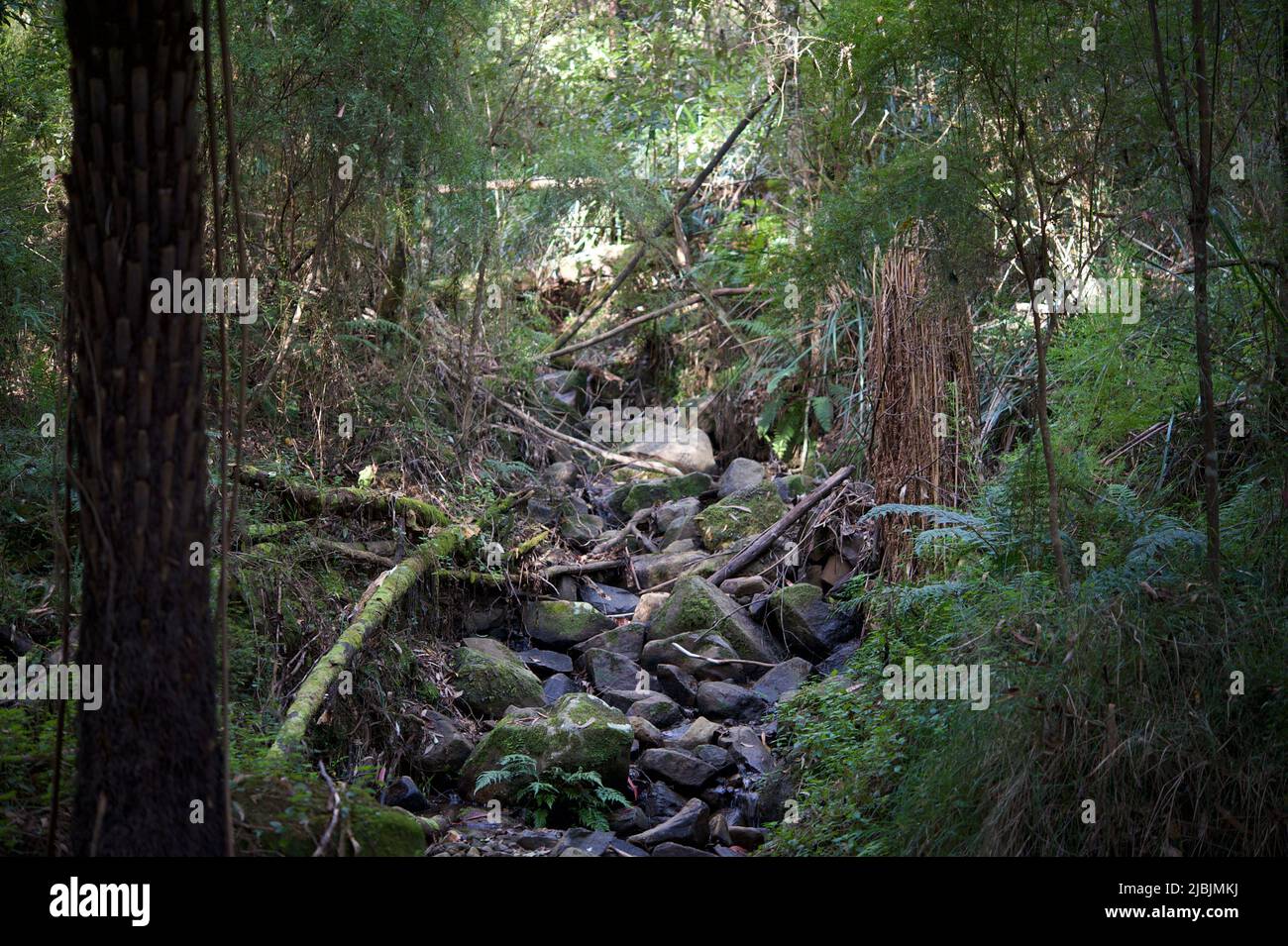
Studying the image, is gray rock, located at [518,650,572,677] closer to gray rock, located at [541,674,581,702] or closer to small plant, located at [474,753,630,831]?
gray rock, located at [541,674,581,702]

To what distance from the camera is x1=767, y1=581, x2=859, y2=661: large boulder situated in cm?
803

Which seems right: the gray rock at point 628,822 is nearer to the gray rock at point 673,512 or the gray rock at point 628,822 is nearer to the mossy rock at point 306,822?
the mossy rock at point 306,822

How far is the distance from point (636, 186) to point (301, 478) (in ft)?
18.1

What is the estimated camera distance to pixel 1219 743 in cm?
387

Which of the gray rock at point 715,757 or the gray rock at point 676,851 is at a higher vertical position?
the gray rock at point 715,757

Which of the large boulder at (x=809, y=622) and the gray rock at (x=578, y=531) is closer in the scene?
the large boulder at (x=809, y=622)

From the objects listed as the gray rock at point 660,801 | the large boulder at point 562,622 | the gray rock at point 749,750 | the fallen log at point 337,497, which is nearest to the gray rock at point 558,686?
the large boulder at point 562,622

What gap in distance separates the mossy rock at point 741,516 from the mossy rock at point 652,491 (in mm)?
844

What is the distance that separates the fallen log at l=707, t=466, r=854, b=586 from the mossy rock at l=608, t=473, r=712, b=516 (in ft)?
5.86

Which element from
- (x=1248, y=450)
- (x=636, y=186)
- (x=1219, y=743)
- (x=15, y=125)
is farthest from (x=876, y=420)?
(x=15, y=125)

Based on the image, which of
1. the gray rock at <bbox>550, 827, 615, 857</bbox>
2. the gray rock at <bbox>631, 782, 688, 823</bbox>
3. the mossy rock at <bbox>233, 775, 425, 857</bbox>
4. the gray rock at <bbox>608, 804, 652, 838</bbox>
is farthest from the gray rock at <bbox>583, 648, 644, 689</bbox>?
the mossy rock at <bbox>233, 775, 425, 857</bbox>

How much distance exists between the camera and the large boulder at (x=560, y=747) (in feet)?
19.9

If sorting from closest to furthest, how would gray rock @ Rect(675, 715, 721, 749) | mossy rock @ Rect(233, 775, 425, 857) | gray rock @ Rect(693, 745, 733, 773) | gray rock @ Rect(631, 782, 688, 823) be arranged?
1. mossy rock @ Rect(233, 775, 425, 857)
2. gray rock @ Rect(631, 782, 688, 823)
3. gray rock @ Rect(693, 745, 733, 773)
4. gray rock @ Rect(675, 715, 721, 749)
